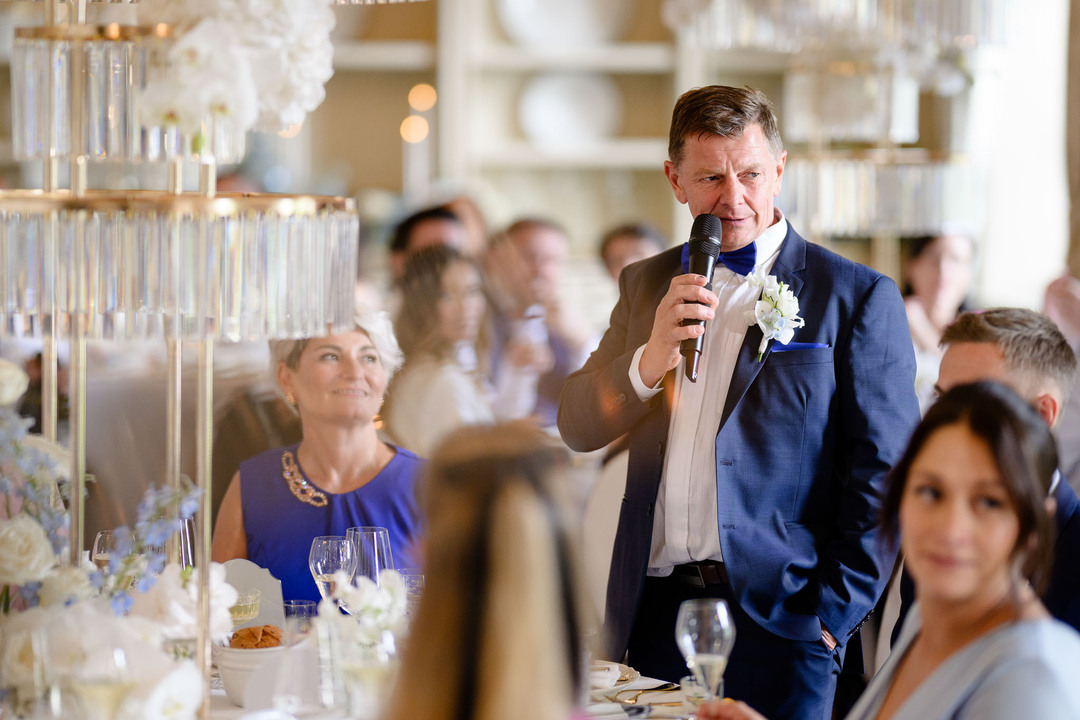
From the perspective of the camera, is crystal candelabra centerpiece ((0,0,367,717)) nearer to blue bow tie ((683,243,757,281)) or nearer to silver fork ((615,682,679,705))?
silver fork ((615,682,679,705))

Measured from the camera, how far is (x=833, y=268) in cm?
204

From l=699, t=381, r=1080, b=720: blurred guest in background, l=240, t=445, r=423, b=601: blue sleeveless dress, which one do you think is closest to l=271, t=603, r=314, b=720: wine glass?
l=240, t=445, r=423, b=601: blue sleeveless dress

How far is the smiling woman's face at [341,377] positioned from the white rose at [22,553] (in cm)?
85

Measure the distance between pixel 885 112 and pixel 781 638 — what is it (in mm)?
3054

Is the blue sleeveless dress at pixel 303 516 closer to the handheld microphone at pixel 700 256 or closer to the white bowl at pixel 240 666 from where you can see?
the white bowl at pixel 240 666

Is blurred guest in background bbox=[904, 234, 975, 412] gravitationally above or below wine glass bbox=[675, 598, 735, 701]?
above

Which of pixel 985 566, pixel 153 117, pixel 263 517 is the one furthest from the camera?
pixel 263 517

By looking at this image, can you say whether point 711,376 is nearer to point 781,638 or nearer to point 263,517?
point 781,638

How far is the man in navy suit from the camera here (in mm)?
1974

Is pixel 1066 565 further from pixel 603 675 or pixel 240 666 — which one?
pixel 240 666

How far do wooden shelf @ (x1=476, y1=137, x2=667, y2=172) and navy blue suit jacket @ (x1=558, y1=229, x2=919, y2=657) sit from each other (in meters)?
4.17

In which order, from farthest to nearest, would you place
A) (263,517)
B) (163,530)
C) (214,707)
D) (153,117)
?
(263,517) → (214,707) → (163,530) → (153,117)

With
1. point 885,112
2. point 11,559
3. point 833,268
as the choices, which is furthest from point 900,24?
point 11,559

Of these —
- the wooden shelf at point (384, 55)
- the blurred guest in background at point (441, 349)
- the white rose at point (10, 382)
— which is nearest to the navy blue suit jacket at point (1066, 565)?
the blurred guest in background at point (441, 349)
